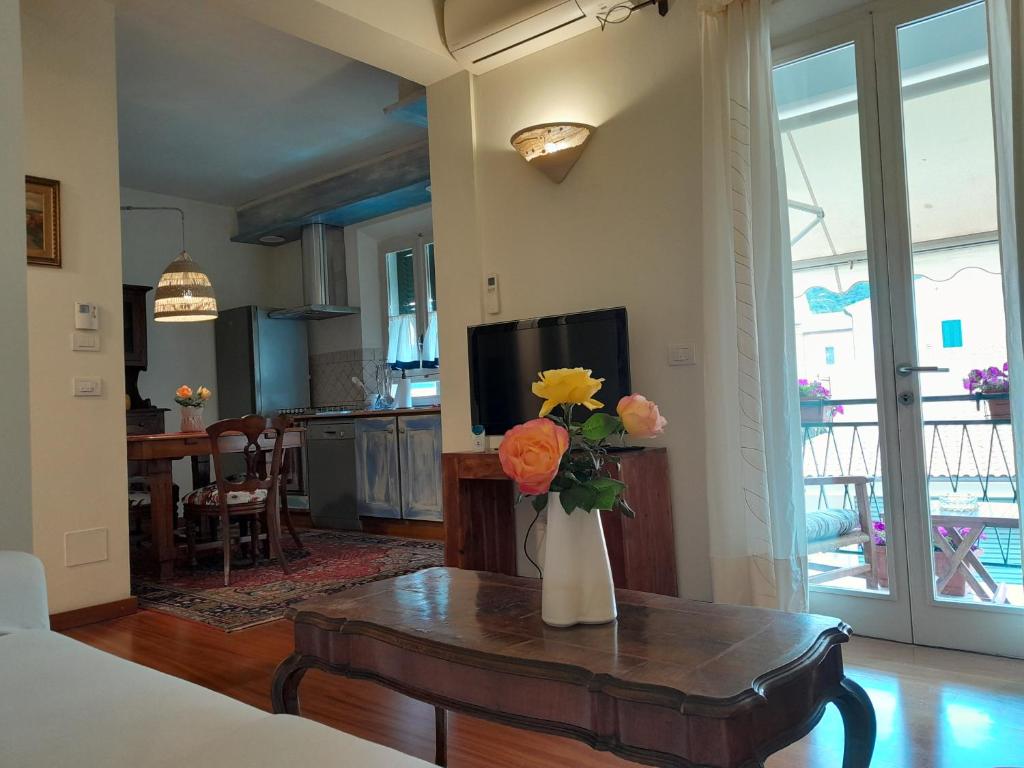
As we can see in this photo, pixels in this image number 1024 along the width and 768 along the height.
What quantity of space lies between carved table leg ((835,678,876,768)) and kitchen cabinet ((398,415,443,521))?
4.25 meters

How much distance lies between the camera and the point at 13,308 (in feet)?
6.25

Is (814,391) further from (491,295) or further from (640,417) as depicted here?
(640,417)

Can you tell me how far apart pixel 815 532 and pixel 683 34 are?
213 cm

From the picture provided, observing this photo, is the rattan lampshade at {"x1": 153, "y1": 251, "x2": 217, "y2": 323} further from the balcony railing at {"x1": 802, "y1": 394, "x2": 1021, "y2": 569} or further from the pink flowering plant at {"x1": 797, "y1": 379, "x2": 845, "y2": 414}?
the balcony railing at {"x1": 802, "y1": 394, "x2": 1021, "y2": 569}

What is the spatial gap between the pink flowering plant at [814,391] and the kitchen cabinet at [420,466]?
9.39 ft

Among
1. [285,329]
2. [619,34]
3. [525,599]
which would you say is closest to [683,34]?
[619,34]

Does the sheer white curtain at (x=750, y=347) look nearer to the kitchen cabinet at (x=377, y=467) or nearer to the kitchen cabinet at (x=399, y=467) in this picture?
the kitchen cabinet at (x=399, y=467)

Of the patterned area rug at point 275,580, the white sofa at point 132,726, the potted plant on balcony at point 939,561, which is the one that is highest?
the white sofa at point 132,726

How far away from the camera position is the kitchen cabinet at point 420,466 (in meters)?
5.46

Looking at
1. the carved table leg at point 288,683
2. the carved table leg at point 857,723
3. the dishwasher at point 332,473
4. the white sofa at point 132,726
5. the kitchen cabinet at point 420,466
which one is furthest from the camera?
the dishwasher at point 332,473

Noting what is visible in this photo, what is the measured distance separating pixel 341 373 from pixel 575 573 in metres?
6.08

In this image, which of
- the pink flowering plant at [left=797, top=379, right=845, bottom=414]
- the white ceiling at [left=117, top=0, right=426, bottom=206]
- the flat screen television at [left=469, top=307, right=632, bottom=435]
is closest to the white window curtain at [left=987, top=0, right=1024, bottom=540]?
the pink flowering plant at [left=797, top=379, right=845, bottom=414]

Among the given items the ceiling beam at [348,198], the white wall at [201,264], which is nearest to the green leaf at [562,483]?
the ceiling beam at [348,198]

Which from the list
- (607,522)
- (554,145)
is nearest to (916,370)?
(607,522)
